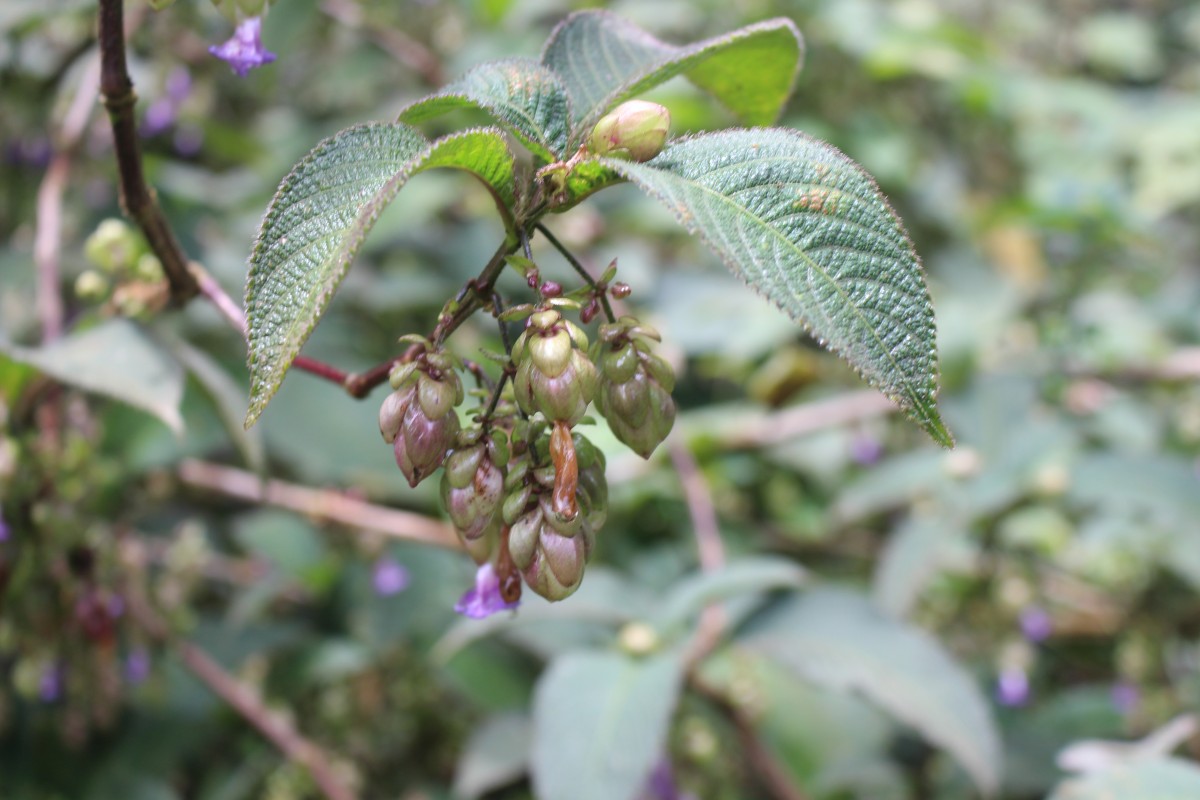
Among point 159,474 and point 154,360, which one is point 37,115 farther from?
point 154,360

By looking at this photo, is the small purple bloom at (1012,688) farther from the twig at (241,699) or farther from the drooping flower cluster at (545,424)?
the drooping flower cluster at (545,424)

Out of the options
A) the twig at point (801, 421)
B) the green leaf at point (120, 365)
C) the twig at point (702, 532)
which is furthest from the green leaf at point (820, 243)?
the twig at point (801, 421)

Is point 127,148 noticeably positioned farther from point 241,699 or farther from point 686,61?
point 241,699

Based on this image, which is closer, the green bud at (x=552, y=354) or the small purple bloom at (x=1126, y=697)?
the green bud at (x=552, y=354)

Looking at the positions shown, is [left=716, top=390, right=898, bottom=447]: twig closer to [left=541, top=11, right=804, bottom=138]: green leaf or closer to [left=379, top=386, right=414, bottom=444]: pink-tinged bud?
[left=541, top=11, right=804, bottom=138]: green leaf

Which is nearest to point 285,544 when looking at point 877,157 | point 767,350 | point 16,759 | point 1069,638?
point 16,759

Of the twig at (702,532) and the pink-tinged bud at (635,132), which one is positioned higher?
the pink-tinged bud at (635,132)
